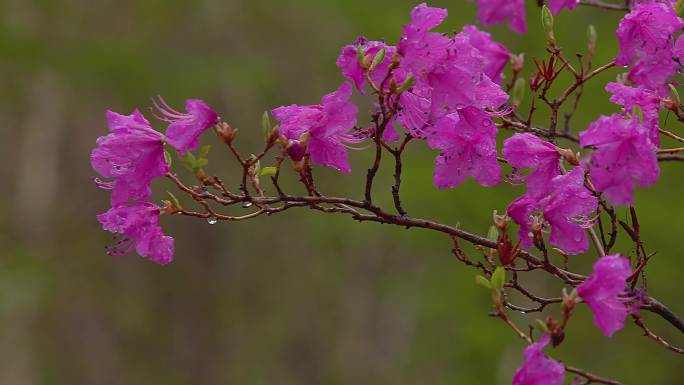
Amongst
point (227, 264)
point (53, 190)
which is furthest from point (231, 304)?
point (53, 190)

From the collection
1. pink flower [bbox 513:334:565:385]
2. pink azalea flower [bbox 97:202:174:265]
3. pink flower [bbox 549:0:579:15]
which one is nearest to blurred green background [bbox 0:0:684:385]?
pink flower [bbox 549:0:579:15]

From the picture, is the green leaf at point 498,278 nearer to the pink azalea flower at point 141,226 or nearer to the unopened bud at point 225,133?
the unopened bud at point 225,133

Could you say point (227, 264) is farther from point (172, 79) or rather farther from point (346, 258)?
point (172, 79)

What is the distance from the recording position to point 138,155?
212 centimetres

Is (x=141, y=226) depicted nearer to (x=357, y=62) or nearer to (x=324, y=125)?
(x=324, y=125)

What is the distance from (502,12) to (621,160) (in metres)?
0.82

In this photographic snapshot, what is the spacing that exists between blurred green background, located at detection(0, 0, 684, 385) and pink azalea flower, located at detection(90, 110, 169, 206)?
20.7 feet

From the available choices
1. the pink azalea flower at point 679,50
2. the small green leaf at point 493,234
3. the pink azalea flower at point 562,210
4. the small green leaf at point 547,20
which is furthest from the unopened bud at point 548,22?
the small green leaf at point 493,234

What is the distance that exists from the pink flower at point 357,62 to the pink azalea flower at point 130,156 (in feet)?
1.33

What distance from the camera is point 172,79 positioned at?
10281 mm

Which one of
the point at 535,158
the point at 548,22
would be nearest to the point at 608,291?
the point at 535,158

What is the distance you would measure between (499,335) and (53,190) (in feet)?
21.7

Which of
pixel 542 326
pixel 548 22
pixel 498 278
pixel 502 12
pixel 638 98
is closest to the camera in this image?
pixel 542 326

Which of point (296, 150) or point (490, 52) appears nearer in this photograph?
point (296, 150)
